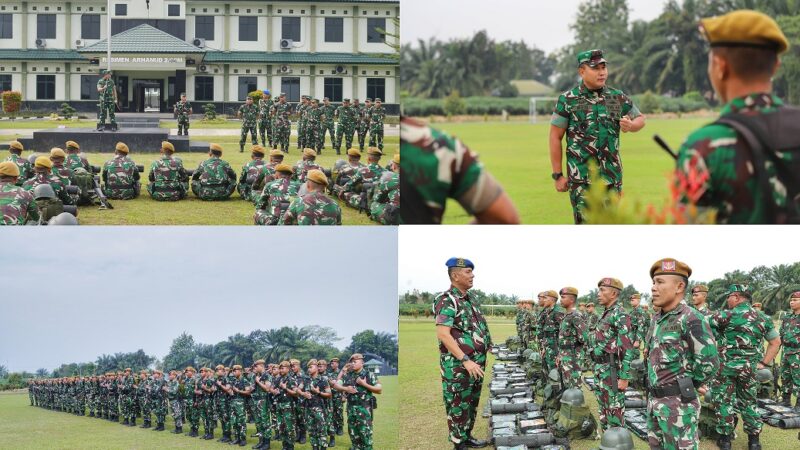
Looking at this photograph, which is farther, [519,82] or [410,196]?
[519,82]

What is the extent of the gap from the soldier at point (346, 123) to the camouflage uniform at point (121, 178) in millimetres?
1867

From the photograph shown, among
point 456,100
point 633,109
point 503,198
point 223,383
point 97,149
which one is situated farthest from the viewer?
point 223,383

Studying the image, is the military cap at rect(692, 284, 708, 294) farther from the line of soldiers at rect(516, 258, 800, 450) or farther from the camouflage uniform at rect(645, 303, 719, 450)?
the camouflage uniform at rect(645, 303, 719, 450)

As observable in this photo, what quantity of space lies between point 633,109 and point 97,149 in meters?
4.95

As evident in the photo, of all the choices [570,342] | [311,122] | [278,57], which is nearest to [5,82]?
[278,57]

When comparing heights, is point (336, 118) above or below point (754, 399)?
above

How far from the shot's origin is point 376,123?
27.8ft

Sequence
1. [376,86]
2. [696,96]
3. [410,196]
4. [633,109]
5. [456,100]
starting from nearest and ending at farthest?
[410,196] → [633,109] → [696,96] → [456,100] → [376,86]

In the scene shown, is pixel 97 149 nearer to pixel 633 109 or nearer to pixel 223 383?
pixel 223 383

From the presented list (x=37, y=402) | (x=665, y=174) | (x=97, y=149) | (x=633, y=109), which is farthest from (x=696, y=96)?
(x=37, y=402)

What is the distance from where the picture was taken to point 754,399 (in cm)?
759

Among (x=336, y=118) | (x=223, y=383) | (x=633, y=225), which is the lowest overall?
(x=223, y=383)

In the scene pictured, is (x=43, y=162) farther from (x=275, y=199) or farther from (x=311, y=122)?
(x=311, y=122)

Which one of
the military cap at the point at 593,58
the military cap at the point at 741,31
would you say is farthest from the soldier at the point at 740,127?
the military cap at the point at 593,58
